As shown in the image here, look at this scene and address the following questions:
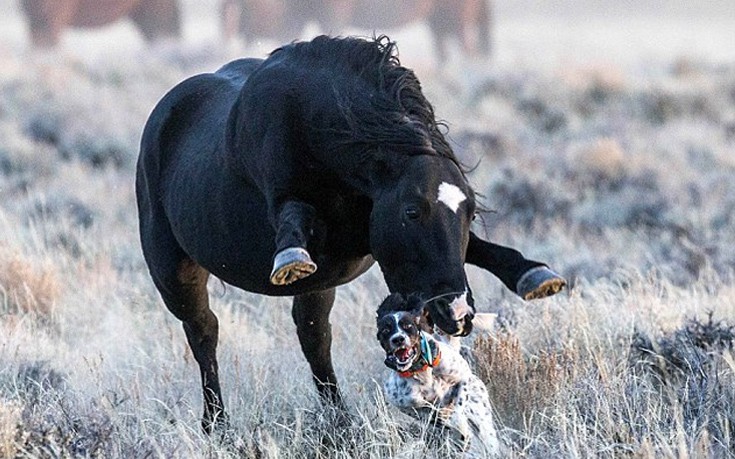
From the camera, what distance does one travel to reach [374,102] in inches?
186

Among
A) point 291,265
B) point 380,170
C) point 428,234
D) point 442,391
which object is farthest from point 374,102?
point 442,391

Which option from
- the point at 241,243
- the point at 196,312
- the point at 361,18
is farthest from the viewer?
the point at 361,18

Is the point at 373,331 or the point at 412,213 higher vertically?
the point at 412,213

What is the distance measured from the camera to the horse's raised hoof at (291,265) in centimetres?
426

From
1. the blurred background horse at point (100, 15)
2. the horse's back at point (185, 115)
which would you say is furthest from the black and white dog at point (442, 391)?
the blurred background horse at point (100, 15)

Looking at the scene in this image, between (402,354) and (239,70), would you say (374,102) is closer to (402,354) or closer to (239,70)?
(402,354)

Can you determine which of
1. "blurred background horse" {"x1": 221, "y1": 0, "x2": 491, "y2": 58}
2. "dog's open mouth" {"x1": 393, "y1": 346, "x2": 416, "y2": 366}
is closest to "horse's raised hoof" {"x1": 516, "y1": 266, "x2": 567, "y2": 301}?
"dog's open mouth" {"x1": 393, "y1": 346, "x2": 416, "y2": 366}

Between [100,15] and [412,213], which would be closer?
[412,213]

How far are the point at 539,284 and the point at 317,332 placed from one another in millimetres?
2062

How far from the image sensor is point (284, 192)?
4.71m

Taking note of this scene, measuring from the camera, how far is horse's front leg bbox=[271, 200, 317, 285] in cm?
428

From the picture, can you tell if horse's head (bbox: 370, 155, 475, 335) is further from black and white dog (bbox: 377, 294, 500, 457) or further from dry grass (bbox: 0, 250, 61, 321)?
dry grass (bbox: 0, 250, 61, 321)

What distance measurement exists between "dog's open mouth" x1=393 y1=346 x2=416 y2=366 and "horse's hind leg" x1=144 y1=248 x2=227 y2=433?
1540 mm

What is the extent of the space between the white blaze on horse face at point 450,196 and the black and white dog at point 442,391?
1.49 ft
